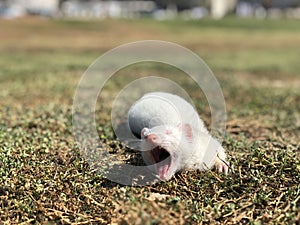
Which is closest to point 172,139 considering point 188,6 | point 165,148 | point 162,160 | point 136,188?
point 165,148

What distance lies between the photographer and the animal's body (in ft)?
13.0

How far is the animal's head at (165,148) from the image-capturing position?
3.88 m

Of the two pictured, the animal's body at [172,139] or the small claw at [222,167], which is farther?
the small claw at [222,167]

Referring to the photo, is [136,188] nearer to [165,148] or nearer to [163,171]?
[163,171]

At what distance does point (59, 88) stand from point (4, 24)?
1043 inches

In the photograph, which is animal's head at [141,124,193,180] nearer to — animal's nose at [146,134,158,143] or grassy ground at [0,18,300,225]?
animal's nose at [146,134,158,143]

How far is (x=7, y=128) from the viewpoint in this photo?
19.6 feet

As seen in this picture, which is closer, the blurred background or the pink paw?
the pink paw

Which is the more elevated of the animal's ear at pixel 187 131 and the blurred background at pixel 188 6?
the animal's ear at pixel 187 131

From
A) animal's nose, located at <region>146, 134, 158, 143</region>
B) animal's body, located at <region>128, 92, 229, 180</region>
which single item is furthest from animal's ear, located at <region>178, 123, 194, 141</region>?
animal's nose, located at <region>146, 134, 158, 143</region>

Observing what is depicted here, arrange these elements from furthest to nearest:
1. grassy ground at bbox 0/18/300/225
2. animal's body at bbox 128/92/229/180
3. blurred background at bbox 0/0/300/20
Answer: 1. blurred background at bbox 0/0/300/20
2. animal's body at bbox 128/92/229/180
3. grassy ground at bbox 0/18/300/225

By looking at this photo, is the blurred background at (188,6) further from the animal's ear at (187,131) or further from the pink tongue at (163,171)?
the pink tongue at (163,171)

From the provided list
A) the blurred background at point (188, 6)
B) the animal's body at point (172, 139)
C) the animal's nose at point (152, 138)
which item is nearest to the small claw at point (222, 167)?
the animal's body at point (172, 139)

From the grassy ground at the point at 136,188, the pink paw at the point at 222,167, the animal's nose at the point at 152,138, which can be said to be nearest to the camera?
the grassy ground at the point at 136,188
